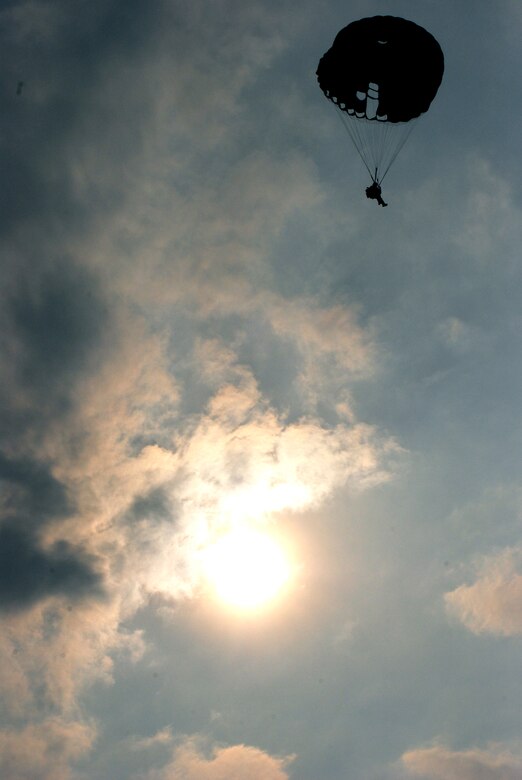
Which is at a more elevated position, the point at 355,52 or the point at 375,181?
the point at 355,52

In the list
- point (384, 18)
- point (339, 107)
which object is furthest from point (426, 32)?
point (339, 107)

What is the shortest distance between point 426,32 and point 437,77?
13.6ft

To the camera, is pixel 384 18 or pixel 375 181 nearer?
pixel 384 18

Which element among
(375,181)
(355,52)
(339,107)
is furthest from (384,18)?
(375,181)

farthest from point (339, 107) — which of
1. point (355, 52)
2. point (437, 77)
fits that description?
point (437, 77)

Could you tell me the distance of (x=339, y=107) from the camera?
211 ft

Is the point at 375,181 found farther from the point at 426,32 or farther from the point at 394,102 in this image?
the point at 426,32

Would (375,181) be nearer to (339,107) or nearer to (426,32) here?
(339,107)

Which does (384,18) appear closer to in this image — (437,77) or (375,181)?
(437,77)

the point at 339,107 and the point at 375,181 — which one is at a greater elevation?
the point at 339,107

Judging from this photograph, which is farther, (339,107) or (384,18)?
(339,107)

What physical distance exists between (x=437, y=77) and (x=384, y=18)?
7.41 m

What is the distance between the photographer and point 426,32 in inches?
2373

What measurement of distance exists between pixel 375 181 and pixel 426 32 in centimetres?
1378
